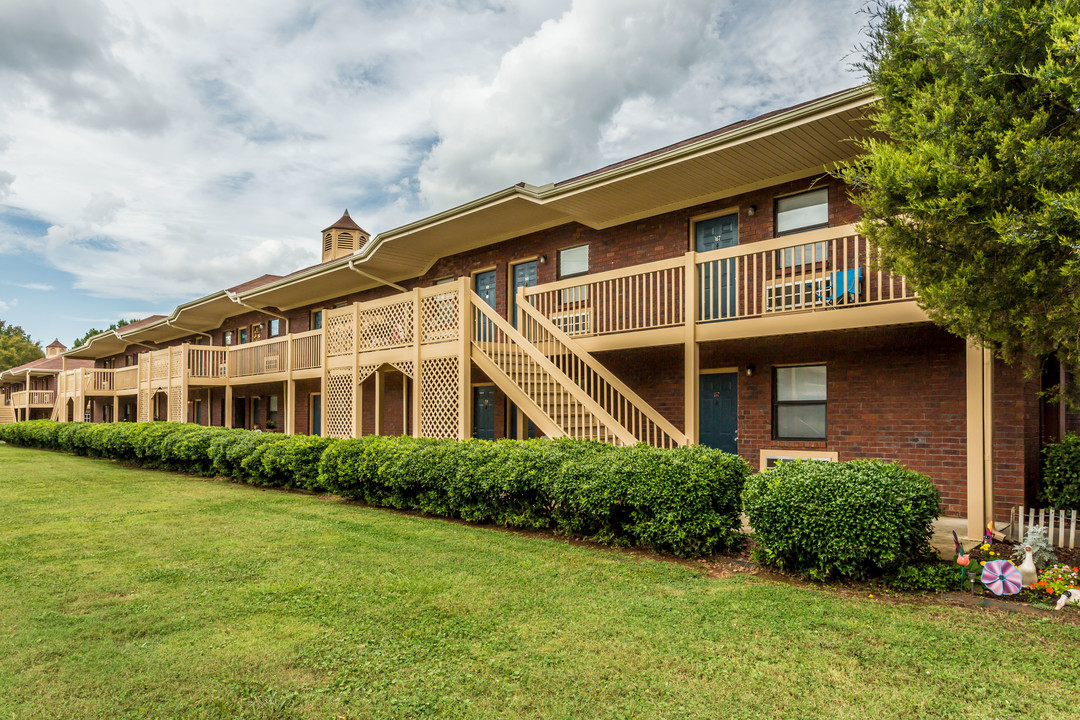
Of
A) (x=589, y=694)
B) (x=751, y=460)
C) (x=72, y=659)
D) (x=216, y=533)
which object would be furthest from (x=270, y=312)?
(x=589, y=694)

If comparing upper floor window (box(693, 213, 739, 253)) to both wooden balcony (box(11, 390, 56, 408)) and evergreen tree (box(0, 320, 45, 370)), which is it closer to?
wooden balcony (box(11, 390, 56, 408))

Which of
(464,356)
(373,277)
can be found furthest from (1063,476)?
(373,277)

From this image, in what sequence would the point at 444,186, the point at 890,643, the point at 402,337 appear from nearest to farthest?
the point at 890,643 < the point at 402,337 < the point at 444,186

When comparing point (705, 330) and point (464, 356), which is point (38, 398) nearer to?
point (464, 356)

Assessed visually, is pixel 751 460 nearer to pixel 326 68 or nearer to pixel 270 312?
pixel 326 68

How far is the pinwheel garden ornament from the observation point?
476 centimetres

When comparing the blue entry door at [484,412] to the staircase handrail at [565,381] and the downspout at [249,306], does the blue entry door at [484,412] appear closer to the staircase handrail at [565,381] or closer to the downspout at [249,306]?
the staircase handrail at [565,381]

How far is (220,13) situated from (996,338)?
44.1ft

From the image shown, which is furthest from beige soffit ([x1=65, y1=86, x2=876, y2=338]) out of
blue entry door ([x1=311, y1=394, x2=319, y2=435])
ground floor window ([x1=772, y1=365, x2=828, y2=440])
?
blue entry door ([x1=311, y1=394, x2=319, y2=435])

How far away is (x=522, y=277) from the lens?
540 inches

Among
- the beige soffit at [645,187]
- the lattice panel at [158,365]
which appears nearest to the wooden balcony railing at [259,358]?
the beige soffit at [645,187]

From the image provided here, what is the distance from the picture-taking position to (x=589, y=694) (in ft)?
10.8

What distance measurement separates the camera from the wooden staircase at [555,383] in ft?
30.0

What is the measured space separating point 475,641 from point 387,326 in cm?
858
